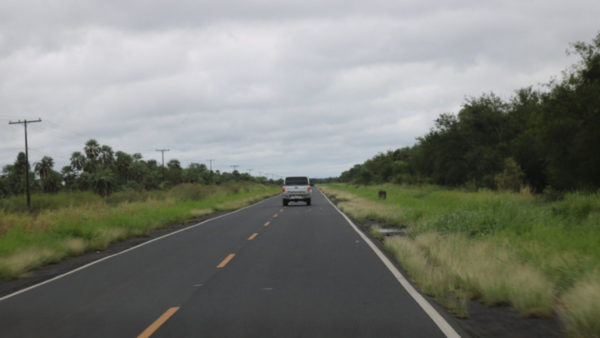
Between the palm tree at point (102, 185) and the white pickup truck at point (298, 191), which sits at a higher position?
the palm tree at point (102, 185)

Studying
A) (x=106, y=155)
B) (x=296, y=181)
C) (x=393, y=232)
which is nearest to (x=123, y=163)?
(x=106, y=155)

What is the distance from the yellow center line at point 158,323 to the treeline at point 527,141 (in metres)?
26.1

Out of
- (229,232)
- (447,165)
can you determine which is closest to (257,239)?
(229,232)

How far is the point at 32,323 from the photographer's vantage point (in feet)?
19.4

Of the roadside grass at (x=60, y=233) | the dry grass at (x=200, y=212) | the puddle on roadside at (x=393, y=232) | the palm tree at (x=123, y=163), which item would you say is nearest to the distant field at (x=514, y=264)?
the puddle on roadside at (x=393, y=232)

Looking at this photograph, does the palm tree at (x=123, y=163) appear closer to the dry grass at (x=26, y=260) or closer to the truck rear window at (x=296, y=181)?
the truck rear window at (x=296, y=181)

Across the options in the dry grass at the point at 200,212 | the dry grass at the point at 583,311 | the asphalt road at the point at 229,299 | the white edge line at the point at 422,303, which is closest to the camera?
the dry grass at the point at 583,311

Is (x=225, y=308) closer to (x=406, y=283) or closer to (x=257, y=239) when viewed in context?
(x=406, y=283)

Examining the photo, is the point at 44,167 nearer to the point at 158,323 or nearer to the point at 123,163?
the point at 123,163

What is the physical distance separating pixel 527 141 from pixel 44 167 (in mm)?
82839

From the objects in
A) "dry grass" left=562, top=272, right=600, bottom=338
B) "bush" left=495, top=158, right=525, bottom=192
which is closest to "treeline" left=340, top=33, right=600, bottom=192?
"bush" left=495, top=158, right=525, bottom=192

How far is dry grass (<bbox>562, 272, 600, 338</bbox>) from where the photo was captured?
4.81 metres

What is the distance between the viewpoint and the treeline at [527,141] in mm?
27891

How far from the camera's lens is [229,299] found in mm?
6969
